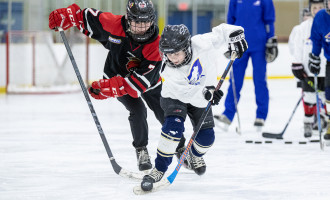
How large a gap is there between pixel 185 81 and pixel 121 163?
817 mm

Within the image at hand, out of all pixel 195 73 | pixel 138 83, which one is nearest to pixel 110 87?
pixel 138 83

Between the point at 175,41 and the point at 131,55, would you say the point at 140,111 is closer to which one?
the point at 131,55

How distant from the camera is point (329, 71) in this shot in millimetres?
3918

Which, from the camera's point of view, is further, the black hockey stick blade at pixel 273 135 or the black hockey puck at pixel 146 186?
the black hockey stick blade at pixel 273 135

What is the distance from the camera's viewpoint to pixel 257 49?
4.64m

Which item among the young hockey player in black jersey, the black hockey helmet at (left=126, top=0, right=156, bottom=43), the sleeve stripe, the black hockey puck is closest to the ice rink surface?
the black hockey puck

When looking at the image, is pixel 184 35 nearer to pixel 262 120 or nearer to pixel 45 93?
pixel 262 120

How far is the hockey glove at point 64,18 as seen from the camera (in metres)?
2.94

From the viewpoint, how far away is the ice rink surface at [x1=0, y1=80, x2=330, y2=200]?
264 cm

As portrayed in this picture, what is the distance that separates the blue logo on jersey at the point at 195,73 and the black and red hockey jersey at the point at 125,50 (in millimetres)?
240

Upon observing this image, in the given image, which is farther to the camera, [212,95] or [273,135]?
[273,135]

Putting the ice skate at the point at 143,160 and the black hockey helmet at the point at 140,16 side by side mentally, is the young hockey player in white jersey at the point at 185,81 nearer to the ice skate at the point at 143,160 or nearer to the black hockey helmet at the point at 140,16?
the black hockey helmet at the point at 140,16

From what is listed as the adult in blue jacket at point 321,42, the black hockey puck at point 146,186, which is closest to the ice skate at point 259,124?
the adult in blue jacket at point 321,42

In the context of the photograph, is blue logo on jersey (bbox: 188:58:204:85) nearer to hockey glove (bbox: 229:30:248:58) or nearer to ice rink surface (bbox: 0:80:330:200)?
hockey glove (bbox: 229:30:248:58)
